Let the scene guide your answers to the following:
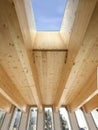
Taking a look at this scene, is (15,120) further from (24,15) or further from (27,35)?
(24,15)

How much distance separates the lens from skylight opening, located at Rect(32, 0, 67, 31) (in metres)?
1.77

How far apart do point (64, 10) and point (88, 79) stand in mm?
1893

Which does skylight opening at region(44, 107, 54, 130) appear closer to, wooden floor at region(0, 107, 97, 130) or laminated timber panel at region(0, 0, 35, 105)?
wooden floor at region(0, 107, 97, 130)

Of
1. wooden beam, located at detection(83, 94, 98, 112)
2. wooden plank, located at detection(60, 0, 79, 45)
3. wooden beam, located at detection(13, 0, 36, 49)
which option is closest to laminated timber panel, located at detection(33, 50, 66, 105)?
wooden beam, located at detection(13, 0, 36, 49)

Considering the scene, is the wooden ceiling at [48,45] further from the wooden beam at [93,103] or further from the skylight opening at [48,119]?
the skylight opening at [48,119]

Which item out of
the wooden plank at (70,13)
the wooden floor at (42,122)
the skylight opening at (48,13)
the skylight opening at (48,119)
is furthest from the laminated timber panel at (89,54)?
the skylight opening at (48,119)

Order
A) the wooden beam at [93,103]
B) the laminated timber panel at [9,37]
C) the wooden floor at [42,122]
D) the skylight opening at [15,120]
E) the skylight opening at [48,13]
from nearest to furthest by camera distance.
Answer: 1. the laminated timber panel at [9,37]
2. the skylight opening at [48,13]
3. the wooden beam at [93,103]
4. the wooden floor at [42,122]
5. the skylight opening at [15,120]

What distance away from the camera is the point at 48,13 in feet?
6.49

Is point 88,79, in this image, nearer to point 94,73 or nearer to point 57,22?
point 94,73

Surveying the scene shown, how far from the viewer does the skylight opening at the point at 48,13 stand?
1.77 m

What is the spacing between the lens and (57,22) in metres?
2.08

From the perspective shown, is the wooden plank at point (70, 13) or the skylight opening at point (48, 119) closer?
the wooden plank at point (70, 13)

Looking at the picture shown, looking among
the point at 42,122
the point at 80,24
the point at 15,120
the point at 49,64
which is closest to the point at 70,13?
the point at 80,24

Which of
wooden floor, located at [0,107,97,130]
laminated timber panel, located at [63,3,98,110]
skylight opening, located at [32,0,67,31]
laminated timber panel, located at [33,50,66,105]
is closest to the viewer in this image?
laminated timber panel, located at [63,3,98,110]
